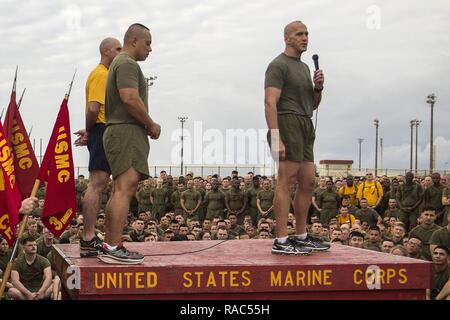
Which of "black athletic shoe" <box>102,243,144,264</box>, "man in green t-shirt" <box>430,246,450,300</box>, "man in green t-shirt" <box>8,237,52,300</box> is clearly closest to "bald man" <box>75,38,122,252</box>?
"black athletic shoe" <box>102,243,144,264</box>

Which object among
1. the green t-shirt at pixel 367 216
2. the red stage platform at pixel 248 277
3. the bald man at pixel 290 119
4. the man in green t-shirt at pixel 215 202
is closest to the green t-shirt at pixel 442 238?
the bald man at pixel 290 119

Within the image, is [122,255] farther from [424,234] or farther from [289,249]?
[424,234]

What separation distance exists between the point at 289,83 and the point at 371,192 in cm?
1214

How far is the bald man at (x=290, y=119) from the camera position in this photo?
6332 millimetres

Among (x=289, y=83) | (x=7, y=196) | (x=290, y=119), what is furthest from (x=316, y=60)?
(x=7, y=196)

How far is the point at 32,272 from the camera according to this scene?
405 inches

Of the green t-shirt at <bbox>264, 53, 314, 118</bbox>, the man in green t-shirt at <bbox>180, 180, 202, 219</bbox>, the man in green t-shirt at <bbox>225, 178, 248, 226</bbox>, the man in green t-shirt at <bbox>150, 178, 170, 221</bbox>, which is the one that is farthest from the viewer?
the man in green t-shirt at <bbox>150, 178, 170, 221</bbox>

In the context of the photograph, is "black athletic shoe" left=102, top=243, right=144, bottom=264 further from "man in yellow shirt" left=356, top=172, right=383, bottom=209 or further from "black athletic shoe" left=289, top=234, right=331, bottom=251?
"man in yellow shirt" left=356, top=172, right=383, bottom=209

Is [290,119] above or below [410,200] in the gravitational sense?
above

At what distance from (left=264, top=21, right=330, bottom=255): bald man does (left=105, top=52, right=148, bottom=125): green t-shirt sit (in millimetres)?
1243

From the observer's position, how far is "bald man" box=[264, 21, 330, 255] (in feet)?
20.8

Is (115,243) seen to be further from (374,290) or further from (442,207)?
(442,207)

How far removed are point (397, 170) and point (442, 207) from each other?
27.7 meters

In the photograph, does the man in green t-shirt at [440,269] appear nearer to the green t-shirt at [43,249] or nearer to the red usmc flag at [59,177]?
the red usmc flag at [59,177]
